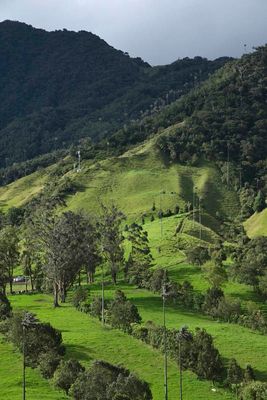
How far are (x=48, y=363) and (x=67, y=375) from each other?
543 centimetres

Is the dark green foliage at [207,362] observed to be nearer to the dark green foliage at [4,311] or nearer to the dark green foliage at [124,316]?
the dark green foliage at [124,316]

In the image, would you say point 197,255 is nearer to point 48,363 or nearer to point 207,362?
point 207,362

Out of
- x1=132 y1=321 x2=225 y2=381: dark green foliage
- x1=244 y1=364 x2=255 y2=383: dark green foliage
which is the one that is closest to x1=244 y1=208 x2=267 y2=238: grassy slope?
x1=132 y1=321 x2=225 y2=381: dark green foliage

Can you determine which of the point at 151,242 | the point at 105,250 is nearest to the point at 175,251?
the point at 151,242

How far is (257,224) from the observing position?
186m

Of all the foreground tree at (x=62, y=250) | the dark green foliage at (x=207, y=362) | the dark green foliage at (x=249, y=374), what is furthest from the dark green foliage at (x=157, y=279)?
the dark green foliage at (x=249, y=374)

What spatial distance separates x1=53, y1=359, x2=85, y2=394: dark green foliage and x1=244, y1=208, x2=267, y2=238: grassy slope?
379 feet

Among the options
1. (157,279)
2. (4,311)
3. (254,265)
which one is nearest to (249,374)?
(4,311)

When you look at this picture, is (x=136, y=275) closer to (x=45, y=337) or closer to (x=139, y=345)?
(x=139, y=345)

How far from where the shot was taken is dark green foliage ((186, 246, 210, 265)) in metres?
131

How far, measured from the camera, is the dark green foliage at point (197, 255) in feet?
431

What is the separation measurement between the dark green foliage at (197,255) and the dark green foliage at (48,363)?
209 feet

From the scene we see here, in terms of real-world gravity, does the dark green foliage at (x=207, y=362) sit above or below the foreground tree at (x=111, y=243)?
below

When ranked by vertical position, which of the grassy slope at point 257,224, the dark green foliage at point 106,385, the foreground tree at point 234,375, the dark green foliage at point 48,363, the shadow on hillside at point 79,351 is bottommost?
the foreground tree at point 234,375
